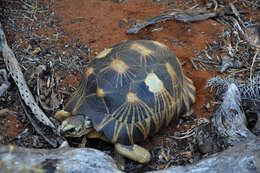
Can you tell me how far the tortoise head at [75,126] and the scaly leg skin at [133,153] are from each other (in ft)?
1.20

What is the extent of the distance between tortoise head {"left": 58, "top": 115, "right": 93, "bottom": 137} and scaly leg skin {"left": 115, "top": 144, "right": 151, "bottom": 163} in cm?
36

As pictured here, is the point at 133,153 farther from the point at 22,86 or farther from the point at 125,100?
the point at 22,86

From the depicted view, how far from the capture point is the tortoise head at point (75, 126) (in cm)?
261

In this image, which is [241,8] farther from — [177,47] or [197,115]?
[197,115]

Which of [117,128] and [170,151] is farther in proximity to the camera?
[170,151]

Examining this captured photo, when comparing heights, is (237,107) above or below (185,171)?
above

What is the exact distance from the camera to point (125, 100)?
2656 millimetres

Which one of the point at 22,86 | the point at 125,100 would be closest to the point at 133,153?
the point at 125,100

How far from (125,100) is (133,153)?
0.55 meters

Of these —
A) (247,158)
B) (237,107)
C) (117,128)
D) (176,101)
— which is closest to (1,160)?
(117,128)

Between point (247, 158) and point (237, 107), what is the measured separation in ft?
3.02

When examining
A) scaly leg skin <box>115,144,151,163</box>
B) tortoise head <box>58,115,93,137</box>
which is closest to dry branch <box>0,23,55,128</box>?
tortoise head <box>58,115,93,137</box>

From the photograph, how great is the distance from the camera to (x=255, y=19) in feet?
14.6

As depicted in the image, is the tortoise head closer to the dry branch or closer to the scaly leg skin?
the dry branch
